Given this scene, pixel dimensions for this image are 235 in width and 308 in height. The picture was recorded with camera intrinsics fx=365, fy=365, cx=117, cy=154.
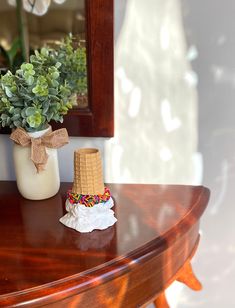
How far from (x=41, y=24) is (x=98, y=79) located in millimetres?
230

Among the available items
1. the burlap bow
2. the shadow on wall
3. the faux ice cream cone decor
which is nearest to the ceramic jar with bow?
the burlap bow

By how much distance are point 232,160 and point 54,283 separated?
2.38 feet

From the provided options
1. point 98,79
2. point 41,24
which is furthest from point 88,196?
point 41,24

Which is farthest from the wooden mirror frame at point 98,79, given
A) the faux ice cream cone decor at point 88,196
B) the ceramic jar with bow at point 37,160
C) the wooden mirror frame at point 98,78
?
the faux ice cream cone decor at point 88,196

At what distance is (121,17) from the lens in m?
1.08

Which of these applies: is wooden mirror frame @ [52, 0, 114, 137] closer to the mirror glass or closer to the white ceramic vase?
the mirror glass

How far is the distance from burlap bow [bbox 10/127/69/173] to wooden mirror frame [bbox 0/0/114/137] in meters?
0.16

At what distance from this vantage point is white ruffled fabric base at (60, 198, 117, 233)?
87cm

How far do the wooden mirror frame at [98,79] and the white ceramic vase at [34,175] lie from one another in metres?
0.15

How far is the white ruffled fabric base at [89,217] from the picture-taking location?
2.87 feet

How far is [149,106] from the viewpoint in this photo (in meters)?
1.15

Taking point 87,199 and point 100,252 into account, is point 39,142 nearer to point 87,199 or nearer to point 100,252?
point 87,199

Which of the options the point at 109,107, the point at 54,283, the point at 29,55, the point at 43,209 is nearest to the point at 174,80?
the point at 109,107

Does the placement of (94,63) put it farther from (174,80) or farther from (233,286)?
(233,286)
